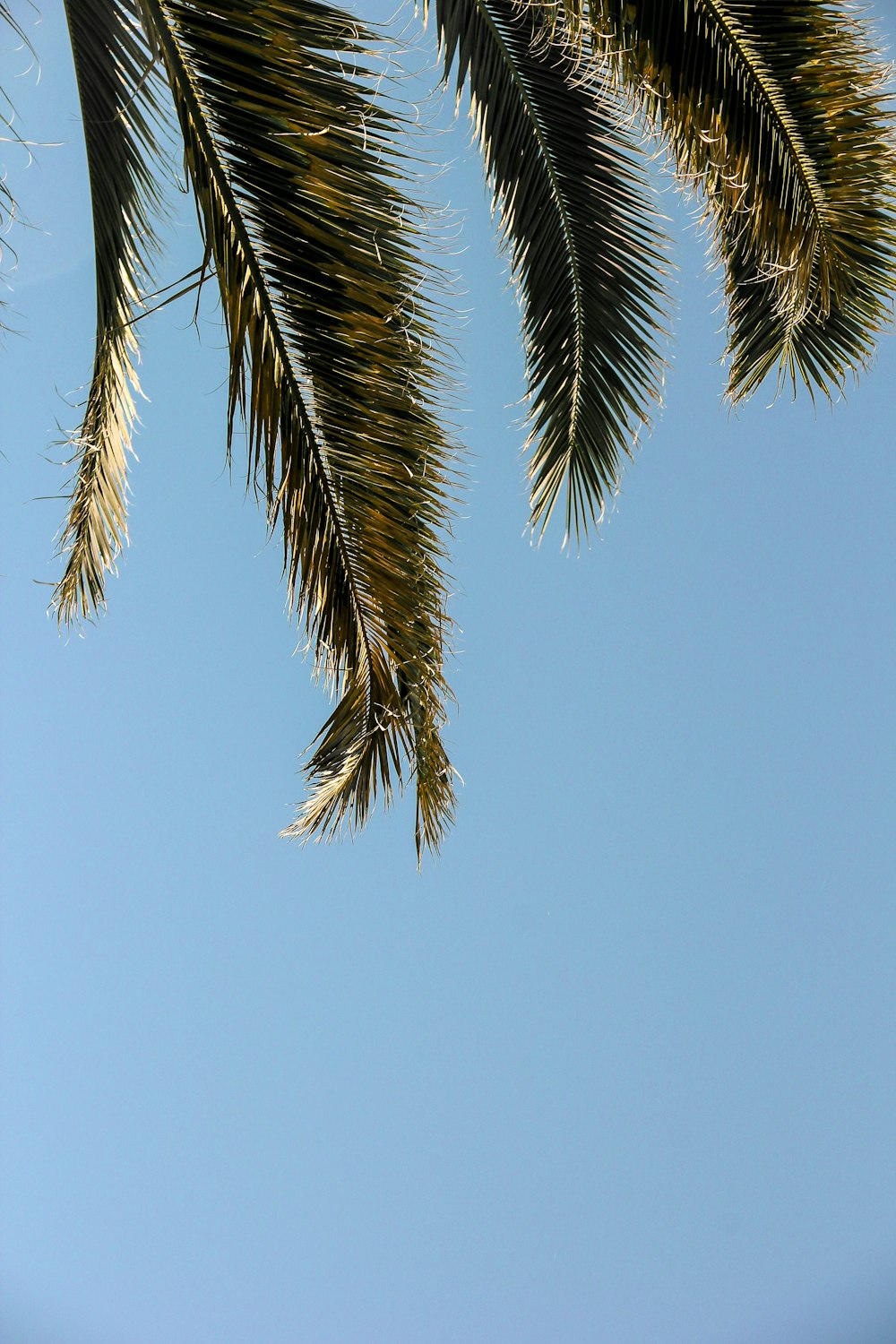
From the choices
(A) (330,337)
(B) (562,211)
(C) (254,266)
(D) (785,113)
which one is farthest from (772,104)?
(C) (254,266)

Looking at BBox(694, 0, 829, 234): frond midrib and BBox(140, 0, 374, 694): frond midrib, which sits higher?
BBox(694, 0, 829, 234): frond midrib

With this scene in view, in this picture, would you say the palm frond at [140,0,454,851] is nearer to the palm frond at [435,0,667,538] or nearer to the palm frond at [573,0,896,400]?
the palm frond at [573,0,896,400]

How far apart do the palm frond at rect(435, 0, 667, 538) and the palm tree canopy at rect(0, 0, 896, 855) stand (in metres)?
0.01

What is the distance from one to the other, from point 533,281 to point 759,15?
1.27 meters

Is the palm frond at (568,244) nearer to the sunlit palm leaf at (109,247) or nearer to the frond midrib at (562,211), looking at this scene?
the frond midrib at (562,211)

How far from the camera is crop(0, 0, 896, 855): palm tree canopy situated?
2355 millimetres

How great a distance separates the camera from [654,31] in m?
2.87

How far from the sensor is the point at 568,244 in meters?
3.87

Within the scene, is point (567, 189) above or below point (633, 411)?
above

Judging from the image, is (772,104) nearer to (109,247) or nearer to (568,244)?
(568,244)

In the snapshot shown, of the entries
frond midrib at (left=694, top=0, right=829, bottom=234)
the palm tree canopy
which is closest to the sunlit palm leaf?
the palm tree canopy

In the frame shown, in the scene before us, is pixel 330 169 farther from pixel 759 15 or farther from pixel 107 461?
pixel 107 461

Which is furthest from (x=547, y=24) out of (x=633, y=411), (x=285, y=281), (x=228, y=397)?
(x=228, y=397)

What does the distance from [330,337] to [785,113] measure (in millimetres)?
1405
